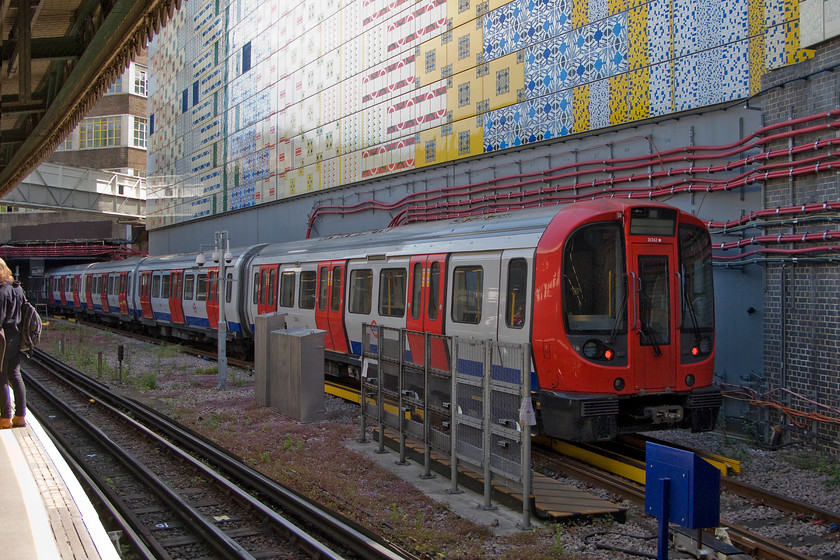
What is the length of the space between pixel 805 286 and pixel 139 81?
51.4 m

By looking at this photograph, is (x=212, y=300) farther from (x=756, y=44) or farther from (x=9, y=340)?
(x=756, y=44)

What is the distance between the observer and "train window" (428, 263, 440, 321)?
35.5ft

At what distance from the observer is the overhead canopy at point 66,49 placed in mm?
5692

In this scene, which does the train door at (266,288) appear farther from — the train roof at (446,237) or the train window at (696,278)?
the train window at (696,278)

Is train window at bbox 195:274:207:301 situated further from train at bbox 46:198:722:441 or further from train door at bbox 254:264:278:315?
train at bbox 46:198:722:441

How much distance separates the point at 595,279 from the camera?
851 cm

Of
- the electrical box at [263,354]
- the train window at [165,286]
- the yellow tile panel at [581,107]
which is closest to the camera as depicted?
the electrical box at [263,354]

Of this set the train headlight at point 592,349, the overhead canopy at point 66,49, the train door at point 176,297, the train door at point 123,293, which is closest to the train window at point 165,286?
the train door at point 176,297

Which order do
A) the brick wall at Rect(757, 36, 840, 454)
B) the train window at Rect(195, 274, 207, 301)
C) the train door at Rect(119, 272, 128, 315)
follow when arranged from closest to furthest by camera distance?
the brick wall at Rect(757, 36, 840, 454) < the train window at Rect(195, 274, 207, 301) < the train door at Rect(119, 272, 128, 315)

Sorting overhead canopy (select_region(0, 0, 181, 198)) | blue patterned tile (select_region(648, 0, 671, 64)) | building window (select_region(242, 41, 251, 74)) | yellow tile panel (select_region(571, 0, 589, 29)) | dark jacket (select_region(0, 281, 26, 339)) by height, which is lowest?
dark jacket (select_region(0, 281, 26, 339))

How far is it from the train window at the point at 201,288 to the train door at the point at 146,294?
17.5ft

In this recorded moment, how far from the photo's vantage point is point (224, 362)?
15.0 m

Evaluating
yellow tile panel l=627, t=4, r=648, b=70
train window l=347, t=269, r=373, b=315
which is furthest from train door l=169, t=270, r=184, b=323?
yellow tile panel l=627, t=4, r=648, b=70

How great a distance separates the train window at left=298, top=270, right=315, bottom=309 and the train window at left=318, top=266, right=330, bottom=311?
0.34 metres
